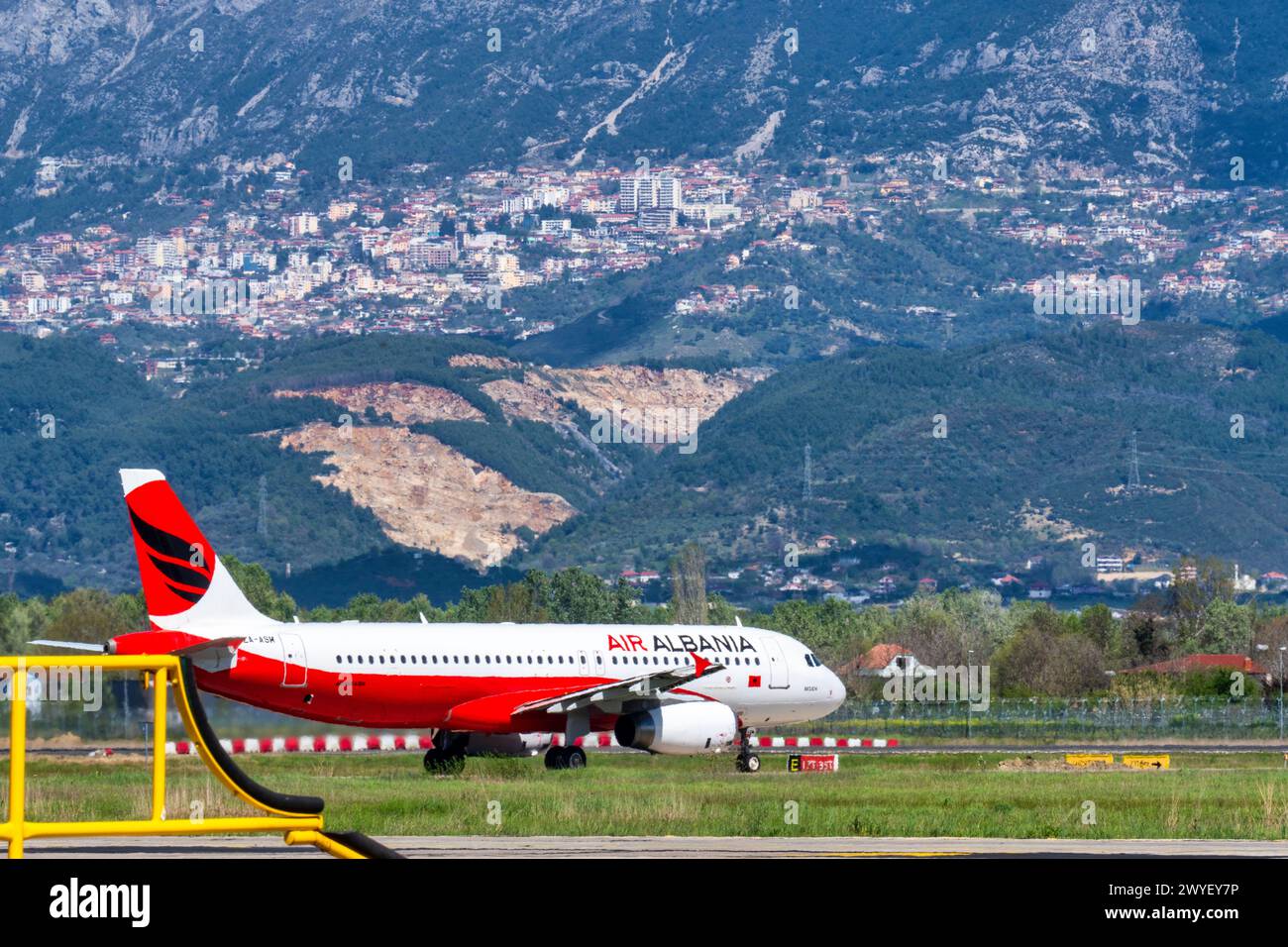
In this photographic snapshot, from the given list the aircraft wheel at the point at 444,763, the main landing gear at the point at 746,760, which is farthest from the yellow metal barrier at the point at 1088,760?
the aircraft wheel at the point at 444,763

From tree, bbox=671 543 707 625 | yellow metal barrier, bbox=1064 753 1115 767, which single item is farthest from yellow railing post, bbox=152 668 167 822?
tree, bbox=671 543 707 625

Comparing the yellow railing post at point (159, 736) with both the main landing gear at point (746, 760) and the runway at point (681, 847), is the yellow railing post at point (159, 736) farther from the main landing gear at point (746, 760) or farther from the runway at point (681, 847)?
the main landing gear at point (746, 760)

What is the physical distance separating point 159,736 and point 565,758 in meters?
37.6

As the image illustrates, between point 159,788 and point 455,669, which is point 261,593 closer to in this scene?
point 455,669

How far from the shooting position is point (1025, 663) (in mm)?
134250

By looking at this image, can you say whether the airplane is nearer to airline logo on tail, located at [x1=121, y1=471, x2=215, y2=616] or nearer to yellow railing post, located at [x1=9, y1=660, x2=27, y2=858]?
airline logo on tail, located at [x1=121, y1=471, x2=215, y2=616]

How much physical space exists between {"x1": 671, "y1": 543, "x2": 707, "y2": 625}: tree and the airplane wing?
258 feet

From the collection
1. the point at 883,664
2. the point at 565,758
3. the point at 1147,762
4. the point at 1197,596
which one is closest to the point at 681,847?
the point at 565,758

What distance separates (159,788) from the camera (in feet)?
49.2

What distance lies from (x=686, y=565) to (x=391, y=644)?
106 metres

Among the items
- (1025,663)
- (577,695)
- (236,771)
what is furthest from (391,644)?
(1025,663)

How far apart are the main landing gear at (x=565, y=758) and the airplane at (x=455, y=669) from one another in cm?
3

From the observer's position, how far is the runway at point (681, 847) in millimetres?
26766
